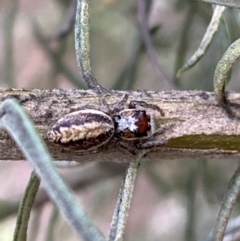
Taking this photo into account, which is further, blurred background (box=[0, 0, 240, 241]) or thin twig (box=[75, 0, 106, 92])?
blurred background (box=[0, 0, 240, 241])

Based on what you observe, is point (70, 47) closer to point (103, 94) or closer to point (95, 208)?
point (95, 208)

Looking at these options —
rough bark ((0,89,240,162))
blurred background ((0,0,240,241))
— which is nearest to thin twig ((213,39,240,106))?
rough bark ((0,89,240,162))

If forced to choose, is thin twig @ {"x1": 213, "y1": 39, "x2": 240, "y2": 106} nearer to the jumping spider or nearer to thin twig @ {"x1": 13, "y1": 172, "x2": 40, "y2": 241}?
the jumping spider

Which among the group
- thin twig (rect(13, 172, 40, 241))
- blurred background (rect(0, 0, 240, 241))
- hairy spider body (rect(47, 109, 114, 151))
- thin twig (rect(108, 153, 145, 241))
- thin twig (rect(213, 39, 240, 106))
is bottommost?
thin twig (rect(108, 153, 145, 241))

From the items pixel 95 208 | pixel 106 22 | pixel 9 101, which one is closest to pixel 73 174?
pixel 95 208

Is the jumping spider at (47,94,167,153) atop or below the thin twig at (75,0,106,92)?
below

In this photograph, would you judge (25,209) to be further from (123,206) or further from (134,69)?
(134,69)

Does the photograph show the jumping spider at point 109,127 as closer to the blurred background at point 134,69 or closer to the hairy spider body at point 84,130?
the hairy spider body at point 84,130
